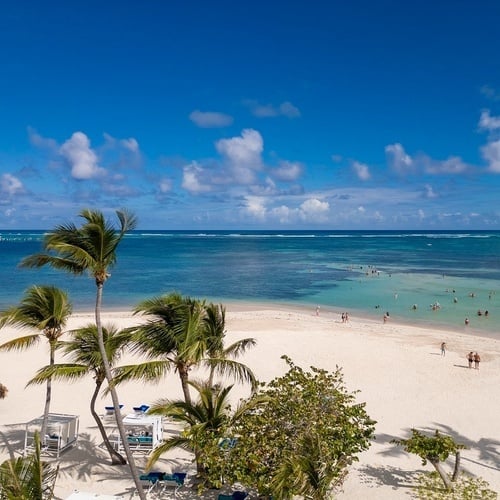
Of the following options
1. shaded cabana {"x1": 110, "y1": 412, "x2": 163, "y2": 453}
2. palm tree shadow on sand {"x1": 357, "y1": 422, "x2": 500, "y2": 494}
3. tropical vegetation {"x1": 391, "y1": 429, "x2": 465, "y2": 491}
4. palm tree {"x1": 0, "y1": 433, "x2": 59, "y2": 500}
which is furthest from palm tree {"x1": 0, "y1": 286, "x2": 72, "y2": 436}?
tropical vegetation {"x1": 391, "y1": 429, "x2": 465, "y2": 491}

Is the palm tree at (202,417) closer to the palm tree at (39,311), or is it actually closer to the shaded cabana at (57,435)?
the palm tree at (39,311)


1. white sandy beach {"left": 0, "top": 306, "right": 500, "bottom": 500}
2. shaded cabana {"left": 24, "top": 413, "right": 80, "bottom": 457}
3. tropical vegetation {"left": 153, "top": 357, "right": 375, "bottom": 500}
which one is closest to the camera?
tropical vegetation {"left": 153, "top": 357, "right": 375, "bottom": 500}

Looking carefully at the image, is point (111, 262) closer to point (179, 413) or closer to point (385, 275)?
point (179, 413)

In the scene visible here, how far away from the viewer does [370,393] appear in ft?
63.8

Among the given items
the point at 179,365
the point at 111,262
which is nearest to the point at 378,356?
the point at 179,365

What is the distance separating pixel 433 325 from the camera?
3772 cm

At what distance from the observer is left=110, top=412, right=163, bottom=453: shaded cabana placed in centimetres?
1329

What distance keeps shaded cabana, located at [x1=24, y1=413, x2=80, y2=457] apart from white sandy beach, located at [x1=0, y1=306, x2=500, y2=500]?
333 mm

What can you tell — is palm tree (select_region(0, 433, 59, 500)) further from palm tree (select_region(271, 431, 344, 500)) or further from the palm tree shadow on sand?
the palm tree shadow on sand

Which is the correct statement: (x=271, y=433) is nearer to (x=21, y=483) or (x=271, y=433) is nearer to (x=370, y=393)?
(x=21, y=483)

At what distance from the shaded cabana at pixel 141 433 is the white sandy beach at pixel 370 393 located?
0.38m

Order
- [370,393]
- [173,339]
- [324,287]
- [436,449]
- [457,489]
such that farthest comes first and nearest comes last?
[324,287] → [370,393] → [457,489] → [436,449] → [173,339]

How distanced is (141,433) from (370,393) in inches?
382

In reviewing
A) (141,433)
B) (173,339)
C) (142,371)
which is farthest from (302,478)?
(141,433)
